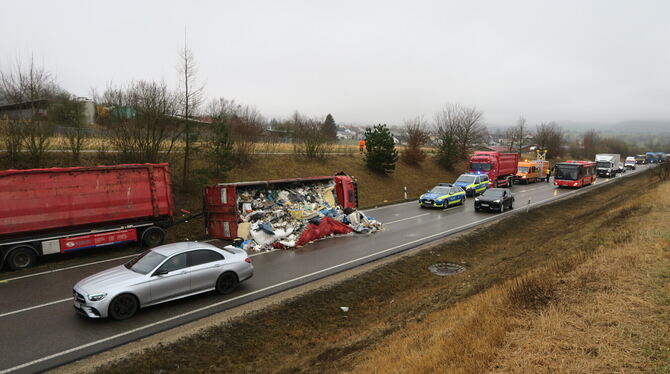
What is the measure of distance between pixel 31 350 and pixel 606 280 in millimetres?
11245

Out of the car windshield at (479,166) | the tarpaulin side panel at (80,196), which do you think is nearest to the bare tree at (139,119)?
the tarpaulin side panel at (80,196)

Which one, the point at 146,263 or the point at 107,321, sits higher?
the point at 146,263

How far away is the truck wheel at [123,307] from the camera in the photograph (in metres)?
7.90

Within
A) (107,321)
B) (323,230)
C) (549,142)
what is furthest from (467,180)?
(549,142)

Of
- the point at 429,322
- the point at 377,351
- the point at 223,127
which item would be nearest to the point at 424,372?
the point at 377,351

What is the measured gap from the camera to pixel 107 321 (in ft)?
26.4

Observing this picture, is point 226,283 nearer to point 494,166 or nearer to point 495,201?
point 495,201

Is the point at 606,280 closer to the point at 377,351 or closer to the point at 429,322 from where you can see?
the point at 429,322

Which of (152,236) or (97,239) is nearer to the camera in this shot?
(97,239)

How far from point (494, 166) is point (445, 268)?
79.4ft

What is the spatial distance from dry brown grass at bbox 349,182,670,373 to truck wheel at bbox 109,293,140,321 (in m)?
5.18

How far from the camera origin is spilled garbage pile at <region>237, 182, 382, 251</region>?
1448cm

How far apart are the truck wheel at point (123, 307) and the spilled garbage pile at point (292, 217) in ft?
19.4

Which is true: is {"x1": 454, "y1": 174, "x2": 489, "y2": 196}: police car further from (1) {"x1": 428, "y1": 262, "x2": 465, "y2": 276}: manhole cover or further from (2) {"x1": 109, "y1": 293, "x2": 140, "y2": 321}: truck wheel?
(2) {"x1": 109, "y1": 293, "x2": 140, "y2": 321}: truck wheel
